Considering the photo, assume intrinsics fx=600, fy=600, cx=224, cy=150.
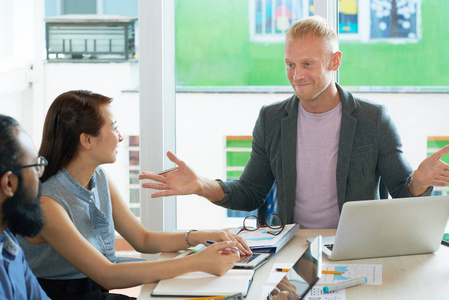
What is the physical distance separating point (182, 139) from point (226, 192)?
928 millimetres

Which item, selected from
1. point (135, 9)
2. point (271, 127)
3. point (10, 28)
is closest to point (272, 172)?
point (271, 127)

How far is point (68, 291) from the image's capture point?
1828mm

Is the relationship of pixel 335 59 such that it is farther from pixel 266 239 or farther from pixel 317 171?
pixel 266 239

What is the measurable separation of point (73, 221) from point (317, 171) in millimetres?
1023

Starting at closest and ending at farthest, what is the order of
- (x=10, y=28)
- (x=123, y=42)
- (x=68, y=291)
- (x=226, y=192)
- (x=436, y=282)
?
(x=436, y=282) → (x=68, y=291) → (x=226, y=192) → (x=123, y=42) → (x=10, y=28)

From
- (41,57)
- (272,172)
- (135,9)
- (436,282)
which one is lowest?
(436,282)

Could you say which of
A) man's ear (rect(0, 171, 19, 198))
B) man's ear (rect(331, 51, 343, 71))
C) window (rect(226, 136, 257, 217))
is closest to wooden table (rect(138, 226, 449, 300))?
man's ear (rect(0, 171, 19, 198))

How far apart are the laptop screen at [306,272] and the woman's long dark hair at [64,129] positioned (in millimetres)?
824

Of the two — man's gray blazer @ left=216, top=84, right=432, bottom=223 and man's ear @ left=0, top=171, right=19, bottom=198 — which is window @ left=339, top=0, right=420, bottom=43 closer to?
man's gray blazer @ left=216, top=84, right=432, bottom=223

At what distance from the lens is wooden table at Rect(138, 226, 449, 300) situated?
150 cm

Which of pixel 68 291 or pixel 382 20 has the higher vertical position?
pixel 382 20

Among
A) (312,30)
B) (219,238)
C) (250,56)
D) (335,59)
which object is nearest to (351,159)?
(335,59)

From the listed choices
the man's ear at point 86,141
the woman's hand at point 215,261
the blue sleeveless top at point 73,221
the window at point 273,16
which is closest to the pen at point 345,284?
the woman's hand at point 215,261

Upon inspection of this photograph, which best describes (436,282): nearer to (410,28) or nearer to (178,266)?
(178,266)
